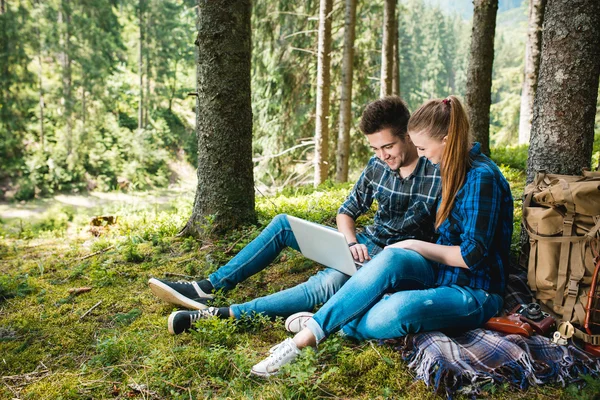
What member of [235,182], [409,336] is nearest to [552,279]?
[409,336]

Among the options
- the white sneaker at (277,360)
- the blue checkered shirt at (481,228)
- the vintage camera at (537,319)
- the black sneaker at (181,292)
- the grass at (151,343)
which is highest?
the blue checkered shirt at (481,228)

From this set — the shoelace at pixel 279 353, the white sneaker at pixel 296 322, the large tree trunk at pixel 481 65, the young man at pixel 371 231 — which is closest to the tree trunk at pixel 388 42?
the large tree trunk at pixel 481 65

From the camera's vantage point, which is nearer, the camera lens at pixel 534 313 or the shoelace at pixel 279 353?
the shoelace at pixel 279 353

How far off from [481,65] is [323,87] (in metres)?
3.82

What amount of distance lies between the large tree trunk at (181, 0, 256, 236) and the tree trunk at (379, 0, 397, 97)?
6.13 metres

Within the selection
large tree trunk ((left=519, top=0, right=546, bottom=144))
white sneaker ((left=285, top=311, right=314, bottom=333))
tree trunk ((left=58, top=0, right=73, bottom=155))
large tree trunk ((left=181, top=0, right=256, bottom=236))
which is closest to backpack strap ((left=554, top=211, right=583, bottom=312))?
white sneaker ((left=285, top=311, right=314, bottom=333))

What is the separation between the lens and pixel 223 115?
14.6 ft

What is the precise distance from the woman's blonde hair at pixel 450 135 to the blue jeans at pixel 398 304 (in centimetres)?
44

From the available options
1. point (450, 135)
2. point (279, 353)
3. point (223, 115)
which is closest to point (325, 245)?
point (279, 353)

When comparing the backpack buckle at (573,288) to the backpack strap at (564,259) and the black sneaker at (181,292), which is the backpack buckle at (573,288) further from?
the black sneaker at (181,292)

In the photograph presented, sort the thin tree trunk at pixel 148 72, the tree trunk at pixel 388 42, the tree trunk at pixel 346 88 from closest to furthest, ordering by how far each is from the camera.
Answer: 1. the tree trunk at pixel 346 88
2. the tree trunk at pixel 388 42
3. the thin tree trunk at pixel 148 72

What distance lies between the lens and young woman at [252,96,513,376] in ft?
8.26

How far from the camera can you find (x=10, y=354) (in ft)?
9.48

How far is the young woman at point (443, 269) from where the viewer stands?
2518mm
